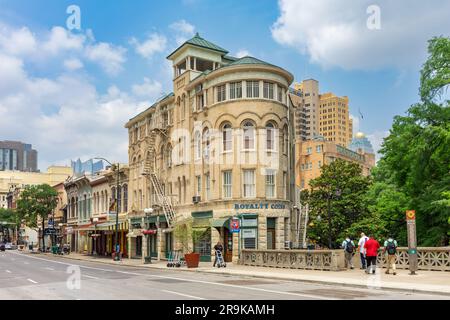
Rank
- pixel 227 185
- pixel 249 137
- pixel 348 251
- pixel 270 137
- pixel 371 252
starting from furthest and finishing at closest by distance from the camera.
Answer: pixel 270 137 < pixel 227 185 < pixel 249 137 < pixel 348 251 < pixel 371 252

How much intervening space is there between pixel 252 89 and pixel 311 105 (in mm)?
149606

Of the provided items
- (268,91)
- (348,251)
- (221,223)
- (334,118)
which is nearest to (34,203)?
(221,223)

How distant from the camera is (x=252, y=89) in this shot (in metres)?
40.7

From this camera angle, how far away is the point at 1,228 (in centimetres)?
14038

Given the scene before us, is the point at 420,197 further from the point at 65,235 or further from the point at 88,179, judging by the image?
the point at 65,235

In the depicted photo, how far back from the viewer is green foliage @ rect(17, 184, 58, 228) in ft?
266

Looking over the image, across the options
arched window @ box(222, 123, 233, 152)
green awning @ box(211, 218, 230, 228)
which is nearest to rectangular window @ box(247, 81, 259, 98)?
arched window @ box(222, 123, 233, 152)

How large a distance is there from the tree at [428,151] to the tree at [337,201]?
15571 millimetres

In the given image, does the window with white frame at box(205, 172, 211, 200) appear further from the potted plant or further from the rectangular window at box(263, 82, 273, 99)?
the rectangular window at box(263, 82, 273, 99)

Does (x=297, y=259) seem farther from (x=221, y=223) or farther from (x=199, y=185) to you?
(x=199, y=185)

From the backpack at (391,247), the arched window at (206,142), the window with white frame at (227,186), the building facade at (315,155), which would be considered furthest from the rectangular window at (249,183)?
the building facade at (315,155)

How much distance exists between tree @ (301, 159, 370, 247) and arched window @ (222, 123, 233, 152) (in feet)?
54.4

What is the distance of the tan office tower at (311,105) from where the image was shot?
7377 inches

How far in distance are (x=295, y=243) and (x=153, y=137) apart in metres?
17.5
